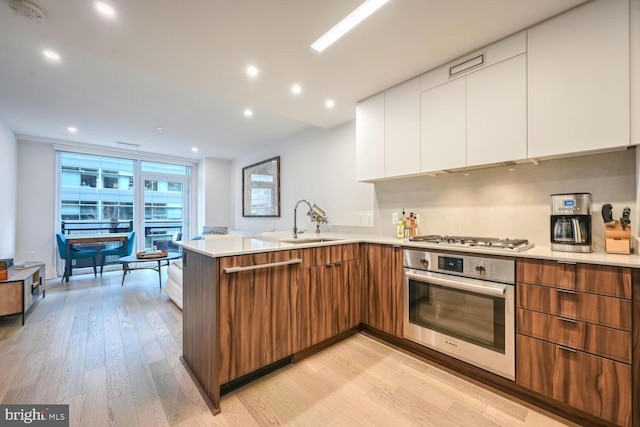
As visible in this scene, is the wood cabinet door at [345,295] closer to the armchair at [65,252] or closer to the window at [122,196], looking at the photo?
the armchair at [65,252]

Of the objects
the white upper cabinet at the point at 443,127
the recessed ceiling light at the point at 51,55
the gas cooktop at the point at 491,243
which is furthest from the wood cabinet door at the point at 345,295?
the recessed ceiling light at the point at 51,55

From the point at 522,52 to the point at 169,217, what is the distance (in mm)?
6817

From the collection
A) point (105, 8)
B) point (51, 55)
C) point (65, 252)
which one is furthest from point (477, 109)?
point (65, 252)

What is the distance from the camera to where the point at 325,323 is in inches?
85.0

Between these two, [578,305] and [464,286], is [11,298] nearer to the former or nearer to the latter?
[464,286]

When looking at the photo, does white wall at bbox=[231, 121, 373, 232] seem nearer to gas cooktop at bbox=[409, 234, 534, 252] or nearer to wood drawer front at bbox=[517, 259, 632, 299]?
gas cooktop at bbox=[409, 234, 534, 252]

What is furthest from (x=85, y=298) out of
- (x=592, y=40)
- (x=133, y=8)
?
(x=592, y=40)

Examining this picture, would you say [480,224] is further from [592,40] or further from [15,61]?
[15,61]

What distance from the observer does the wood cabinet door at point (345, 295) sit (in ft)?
7.34

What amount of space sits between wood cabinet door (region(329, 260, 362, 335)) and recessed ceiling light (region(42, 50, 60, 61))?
290 centimetres

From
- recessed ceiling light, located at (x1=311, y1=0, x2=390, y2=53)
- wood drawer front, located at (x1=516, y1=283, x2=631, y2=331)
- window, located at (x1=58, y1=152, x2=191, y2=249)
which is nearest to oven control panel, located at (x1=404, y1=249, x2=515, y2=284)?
wood drawer front, located at (x1=516, y1=283, x2=631, y2=331)

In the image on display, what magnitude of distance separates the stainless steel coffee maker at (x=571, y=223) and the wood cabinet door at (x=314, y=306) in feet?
5.15

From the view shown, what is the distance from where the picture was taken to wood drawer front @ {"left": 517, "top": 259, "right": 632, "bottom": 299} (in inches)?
50.8

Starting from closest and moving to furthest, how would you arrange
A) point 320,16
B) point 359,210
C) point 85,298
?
point 320,16 < point 359,210 < point 85,298
